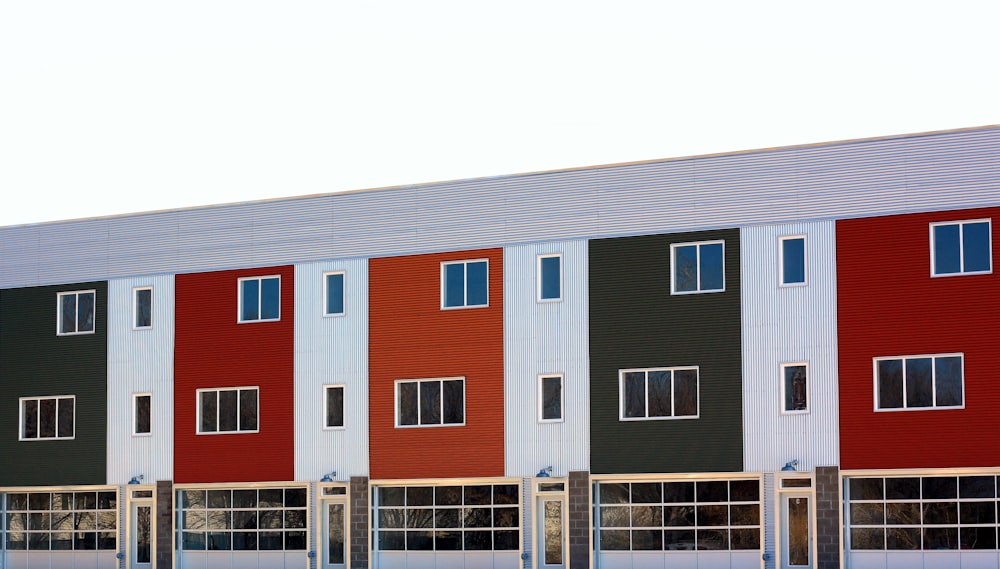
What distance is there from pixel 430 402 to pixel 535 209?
6122 mm

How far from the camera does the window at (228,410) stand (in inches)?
1766

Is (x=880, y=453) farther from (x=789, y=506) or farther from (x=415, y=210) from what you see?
(x=415, y=210)

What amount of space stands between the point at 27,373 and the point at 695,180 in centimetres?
2220

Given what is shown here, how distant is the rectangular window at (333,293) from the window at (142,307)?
6.12 metres

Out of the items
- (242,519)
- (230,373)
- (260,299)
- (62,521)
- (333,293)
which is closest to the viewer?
(333,293)

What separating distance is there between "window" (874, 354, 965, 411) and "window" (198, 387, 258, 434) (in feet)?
59.5

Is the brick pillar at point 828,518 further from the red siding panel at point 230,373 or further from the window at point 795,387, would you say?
the red siding panel at point 230,373

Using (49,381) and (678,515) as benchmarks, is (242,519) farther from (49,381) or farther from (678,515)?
(678,515)

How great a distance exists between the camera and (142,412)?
152ft

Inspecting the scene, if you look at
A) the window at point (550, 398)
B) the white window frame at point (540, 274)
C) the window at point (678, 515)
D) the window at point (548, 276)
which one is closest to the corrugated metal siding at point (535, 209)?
the white window frame at point (540, 274)

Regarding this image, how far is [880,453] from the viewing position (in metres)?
37.0

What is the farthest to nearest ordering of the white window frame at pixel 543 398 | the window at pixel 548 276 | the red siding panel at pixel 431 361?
1. the red siding panel at pixel 431 361
2. the window at pixel 548 276
3. the white window frame at pixel 543 398

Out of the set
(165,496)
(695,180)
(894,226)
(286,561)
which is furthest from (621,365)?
(165,496)

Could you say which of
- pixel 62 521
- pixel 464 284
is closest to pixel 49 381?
pixel 62 521
